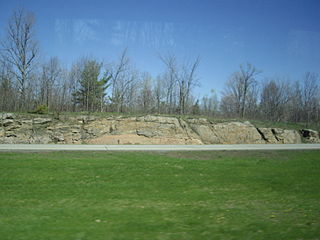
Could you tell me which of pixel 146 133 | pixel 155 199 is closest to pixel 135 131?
pixel 146 133

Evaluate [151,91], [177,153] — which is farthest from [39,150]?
[151,91]

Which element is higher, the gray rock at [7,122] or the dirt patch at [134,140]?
the gray rock at [7,122]

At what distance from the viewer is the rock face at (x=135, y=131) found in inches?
858

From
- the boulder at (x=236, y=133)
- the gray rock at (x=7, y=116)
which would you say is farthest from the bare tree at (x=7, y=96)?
the boulder at (x=236, y=133)

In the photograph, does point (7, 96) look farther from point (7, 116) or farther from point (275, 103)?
point (275, 103)

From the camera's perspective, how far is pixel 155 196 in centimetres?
736

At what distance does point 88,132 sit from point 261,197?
59.4 feet

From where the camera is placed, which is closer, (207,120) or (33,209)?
(33,209)

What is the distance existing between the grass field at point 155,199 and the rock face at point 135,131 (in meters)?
9.49

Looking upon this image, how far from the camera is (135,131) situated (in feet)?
77.5

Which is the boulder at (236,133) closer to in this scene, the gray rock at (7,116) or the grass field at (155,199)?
the grass field at (155,199)

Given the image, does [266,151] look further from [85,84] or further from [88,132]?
[85,84]

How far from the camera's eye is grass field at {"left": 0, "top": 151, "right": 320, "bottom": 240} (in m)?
4.89

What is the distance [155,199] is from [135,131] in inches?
658
